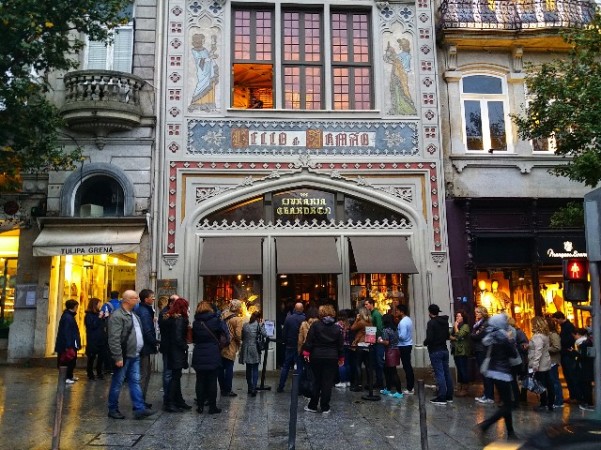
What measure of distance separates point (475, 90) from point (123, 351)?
12.6m

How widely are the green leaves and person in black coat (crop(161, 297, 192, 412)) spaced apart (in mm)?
8484

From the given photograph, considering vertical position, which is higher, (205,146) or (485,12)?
(485,12)

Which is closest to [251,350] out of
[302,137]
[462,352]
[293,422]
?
[293,422]

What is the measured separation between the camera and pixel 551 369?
33.9ft

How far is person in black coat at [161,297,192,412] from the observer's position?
9.14 meters

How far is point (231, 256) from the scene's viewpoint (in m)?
14.0

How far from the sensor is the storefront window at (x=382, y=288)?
1483cm

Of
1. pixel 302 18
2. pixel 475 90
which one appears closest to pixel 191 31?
pixel 302 18

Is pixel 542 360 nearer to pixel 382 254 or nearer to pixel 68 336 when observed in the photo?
pixel 382 254

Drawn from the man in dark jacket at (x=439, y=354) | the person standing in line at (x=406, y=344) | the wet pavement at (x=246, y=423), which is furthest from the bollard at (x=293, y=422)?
the person standing in line at (x=406, y=344)

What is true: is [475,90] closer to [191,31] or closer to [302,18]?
[302,18]

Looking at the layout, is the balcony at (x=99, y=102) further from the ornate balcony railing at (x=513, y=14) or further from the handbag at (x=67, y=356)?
the ornate balcony railing at (x=513, y=14)

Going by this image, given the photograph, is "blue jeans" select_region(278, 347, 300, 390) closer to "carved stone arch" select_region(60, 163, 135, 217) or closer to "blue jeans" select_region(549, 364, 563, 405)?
"blue jeans" select_region(549, 364, 563, 405)

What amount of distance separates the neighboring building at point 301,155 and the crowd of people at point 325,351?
83.4 inches
